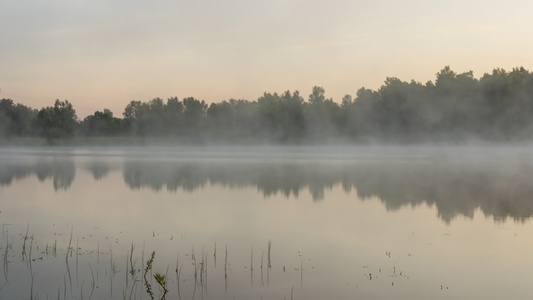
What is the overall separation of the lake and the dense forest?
6866 cm

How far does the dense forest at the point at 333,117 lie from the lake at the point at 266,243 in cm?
6866

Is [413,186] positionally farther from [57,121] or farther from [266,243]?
[57,121]

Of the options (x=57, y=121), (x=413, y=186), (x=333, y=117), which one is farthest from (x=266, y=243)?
(x=57, y=121)

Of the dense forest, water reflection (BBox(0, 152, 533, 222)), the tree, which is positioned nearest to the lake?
water reflection (BBox(0, 152, 533, 222))

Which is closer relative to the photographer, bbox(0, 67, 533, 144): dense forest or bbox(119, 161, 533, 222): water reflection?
bbox(119, 161, 533, 222): water reflection

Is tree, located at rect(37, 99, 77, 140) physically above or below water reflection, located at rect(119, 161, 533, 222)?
above

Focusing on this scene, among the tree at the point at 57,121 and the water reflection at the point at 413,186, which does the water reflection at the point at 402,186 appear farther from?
the tree at the point at 57,121

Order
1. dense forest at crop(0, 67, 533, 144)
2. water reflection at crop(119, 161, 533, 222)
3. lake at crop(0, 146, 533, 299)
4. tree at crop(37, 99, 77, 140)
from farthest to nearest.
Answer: tree at crop(37, 99, 77, 140), dense forest at crop(0, 67, 533, 144), water reflection at crop(119, 161, 533, 222), lake at crop(0, 146, 533, 299)

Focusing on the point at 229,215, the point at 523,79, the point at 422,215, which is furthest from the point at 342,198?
Answer: the point at 523,79

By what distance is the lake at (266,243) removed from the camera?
9.46 m

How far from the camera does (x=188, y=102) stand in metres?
137

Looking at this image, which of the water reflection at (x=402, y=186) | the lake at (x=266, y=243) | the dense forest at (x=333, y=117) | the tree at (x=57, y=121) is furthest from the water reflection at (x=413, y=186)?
the tree at (x=57, y=121)

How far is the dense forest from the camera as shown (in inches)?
3477

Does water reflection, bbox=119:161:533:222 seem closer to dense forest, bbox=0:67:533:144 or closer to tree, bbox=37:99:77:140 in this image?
dense forest, bbox=0:67:533:144
